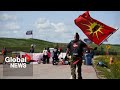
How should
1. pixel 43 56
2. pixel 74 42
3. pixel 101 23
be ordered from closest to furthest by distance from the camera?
pixel 74 42 → pixel 101 23 → pixel 43 56

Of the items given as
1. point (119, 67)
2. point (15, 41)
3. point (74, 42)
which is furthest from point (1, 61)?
point (15, 41)

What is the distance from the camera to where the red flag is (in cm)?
1411

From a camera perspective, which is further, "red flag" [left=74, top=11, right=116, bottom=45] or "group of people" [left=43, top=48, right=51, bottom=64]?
"group of people" [left=43, top=48, right=51, bottom=64]

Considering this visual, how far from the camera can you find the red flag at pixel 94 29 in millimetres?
14109

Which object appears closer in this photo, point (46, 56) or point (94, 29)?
point (94, 29)

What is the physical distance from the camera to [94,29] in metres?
14.1

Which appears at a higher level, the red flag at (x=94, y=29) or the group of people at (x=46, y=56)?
the red flag at (x=94, y=29)

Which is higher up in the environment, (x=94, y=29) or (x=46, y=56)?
(x=94, y=29)

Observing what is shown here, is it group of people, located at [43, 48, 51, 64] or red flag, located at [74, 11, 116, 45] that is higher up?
red flag, located at [74, 11, 116, 45]

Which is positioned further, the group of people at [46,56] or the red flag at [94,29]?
the group of people at [46,56]
